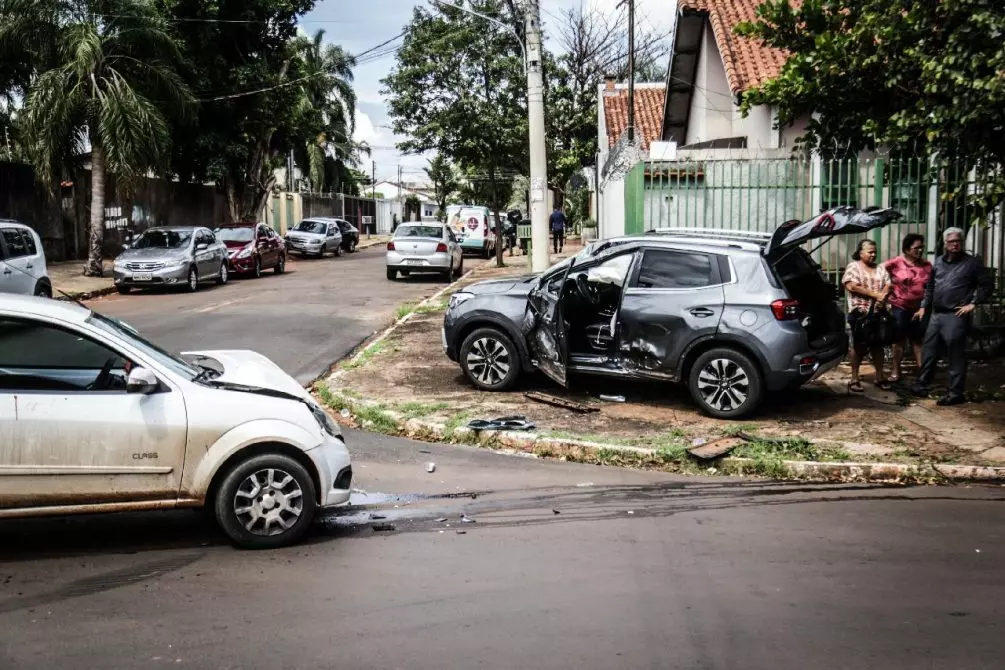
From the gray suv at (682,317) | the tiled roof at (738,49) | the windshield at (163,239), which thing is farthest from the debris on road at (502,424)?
the windshield at (163,239)

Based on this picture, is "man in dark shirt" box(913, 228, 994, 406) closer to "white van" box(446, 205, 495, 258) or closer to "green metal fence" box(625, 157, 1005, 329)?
"green metal fence" box(625, 157, 1005, 329)

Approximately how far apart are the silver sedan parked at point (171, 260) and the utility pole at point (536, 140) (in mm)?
9871

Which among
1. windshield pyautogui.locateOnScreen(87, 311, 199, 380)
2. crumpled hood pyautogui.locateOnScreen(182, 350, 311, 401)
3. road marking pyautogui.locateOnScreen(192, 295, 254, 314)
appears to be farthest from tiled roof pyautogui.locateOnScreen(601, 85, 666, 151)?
windshield pyautogui.locateOnScreen(87, 311, 199, 380)

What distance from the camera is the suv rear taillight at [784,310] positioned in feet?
A: 29.3

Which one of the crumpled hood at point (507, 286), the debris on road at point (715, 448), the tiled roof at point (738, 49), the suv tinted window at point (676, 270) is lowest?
the debris on road at point (715, 448)

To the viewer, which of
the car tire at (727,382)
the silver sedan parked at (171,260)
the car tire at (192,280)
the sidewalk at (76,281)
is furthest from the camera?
the car tire at (192,280)

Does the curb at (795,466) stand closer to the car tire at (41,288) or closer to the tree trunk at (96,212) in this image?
the car tire at (41,288)

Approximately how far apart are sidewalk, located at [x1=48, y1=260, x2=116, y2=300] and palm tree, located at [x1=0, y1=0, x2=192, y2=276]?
2.09 ft

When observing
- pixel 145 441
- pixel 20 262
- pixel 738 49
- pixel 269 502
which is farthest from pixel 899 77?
pixel 20 262

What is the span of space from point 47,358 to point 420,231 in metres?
19.9

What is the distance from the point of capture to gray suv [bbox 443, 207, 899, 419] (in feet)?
29.6

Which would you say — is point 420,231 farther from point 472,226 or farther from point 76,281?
point 472,226

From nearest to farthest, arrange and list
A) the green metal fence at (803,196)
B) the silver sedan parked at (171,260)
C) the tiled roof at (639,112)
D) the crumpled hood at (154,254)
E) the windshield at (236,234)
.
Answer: the green metal fence at (803,196) < the silver sedan parked at (171,260) < the crumpled hood at (154,254) < the windshield at (236,234) < the tiled roof at (639,112)

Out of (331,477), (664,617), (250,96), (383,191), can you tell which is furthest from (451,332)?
(383,191)
